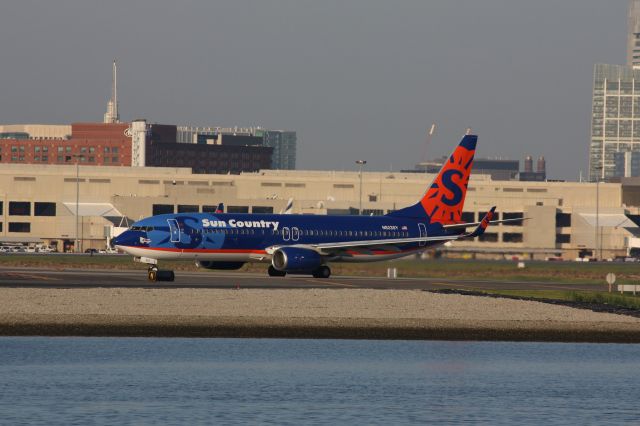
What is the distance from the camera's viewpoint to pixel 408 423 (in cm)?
4019

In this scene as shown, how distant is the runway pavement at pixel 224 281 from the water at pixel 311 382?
936 inches

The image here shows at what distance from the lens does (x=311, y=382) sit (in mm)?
47812

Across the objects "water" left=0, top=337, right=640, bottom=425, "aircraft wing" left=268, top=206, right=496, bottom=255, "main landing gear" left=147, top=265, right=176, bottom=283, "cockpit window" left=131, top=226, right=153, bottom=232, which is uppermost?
"cockpit window" left=131, top=226, right=153, bottom=232

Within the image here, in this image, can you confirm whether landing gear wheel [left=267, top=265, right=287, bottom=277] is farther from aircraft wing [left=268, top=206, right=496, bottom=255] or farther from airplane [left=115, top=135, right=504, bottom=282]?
aircraft wing [left=268, top=206, right=496, bottom=255]

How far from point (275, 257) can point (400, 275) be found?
44.7 feet

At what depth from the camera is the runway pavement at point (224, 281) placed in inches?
3214

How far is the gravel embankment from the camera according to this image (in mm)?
61344

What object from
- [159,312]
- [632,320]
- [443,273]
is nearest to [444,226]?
[443,273]

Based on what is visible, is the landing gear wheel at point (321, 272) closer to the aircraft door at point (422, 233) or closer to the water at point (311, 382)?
the aircraft door at point (422, 233)

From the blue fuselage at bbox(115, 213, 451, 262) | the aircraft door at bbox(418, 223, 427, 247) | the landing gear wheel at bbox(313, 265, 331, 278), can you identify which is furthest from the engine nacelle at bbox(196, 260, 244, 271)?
the aircraft door at bbox(418, 223, 427, 247)

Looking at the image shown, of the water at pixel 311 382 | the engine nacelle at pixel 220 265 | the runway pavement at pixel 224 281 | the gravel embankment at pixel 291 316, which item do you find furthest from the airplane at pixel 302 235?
the water at pixel 311 382

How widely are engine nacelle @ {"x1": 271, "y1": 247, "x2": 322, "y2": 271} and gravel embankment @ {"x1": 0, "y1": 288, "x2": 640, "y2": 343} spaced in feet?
60.7

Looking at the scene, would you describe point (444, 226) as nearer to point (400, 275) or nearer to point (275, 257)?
point (400, 275)

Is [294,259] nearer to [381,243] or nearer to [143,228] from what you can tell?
[381,243]
